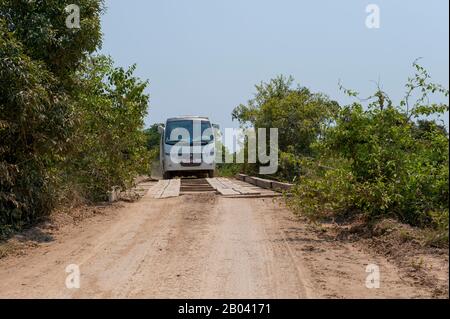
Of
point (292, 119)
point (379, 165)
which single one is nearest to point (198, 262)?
point (379, 165)

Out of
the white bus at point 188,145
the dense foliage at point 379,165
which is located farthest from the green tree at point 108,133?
the white bus at point 188,145

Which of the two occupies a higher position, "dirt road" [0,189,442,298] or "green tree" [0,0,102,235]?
"green tree" [0,0,102,235]

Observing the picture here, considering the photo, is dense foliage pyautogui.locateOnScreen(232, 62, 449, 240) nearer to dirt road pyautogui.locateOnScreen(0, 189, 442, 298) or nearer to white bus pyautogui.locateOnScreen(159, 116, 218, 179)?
dirt road pyautogui.locateOnScreen(0, 189, 442, 298)

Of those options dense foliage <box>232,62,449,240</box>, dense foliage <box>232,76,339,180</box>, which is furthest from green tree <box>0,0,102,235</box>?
dense foliage <box>232,76,339,180</box>

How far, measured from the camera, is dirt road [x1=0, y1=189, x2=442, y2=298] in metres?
5.62

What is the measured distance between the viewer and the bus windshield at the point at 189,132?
2366 centimetres

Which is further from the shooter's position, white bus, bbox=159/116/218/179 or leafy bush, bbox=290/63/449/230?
white bus, bbox=159/116/218/179

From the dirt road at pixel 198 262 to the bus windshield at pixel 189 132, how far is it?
12589 mm

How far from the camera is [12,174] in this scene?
Answer: 9258 millimetres

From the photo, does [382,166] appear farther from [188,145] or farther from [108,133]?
[188,145]

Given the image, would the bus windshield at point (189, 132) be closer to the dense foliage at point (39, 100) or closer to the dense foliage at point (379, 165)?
the dense foliage at point (39, 100)

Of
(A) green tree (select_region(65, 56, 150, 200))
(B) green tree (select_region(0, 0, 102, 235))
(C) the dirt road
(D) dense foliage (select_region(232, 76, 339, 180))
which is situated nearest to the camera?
(C) the dirt road
